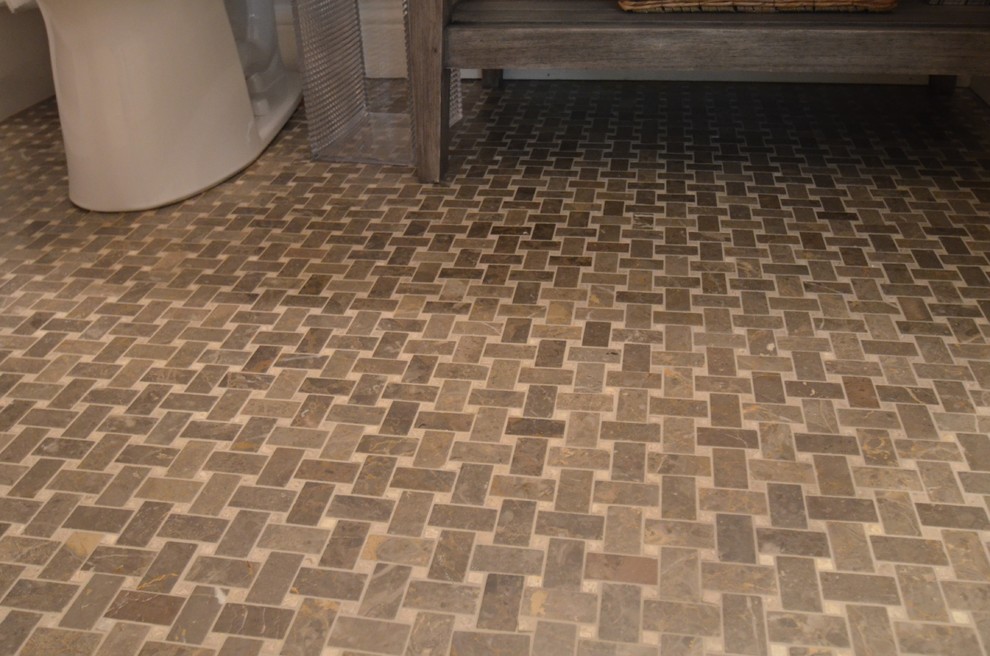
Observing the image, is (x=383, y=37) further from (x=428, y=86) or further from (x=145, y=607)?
(x=145, y=607)

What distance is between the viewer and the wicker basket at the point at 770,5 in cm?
168

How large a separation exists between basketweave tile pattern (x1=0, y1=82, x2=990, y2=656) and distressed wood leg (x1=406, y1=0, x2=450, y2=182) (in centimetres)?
6

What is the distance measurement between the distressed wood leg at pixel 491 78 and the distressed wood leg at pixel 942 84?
1.09 metres

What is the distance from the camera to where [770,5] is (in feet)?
5.57

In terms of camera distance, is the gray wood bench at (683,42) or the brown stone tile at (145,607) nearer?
the brown stone tile at (145,607)

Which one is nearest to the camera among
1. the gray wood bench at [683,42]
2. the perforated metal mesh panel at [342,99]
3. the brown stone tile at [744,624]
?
the brown stone tile at [744,624]

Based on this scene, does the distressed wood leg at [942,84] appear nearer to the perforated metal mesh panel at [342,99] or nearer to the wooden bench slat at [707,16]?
the wooden bench slat at [707,16]

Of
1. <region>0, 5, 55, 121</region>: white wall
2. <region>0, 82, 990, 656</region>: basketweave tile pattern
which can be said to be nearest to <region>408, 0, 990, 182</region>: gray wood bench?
<region>0, 82, 990, 656</region>: basketweave tile pattern

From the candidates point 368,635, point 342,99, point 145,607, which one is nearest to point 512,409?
point 368,635

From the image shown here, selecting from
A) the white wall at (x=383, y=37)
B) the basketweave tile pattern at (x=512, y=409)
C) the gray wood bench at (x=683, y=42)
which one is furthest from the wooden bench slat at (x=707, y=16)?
the white wall at (x=383, y=37)

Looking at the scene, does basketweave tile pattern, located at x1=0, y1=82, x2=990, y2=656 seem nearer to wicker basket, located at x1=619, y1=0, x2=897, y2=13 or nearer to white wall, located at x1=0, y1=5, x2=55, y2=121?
wicker basket, located at x1=619, y1=0, x2=897, y2=13

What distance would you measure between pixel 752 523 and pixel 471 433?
364 mm

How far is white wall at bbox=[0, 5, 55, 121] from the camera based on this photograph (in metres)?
2.27

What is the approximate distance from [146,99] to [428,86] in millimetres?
540
